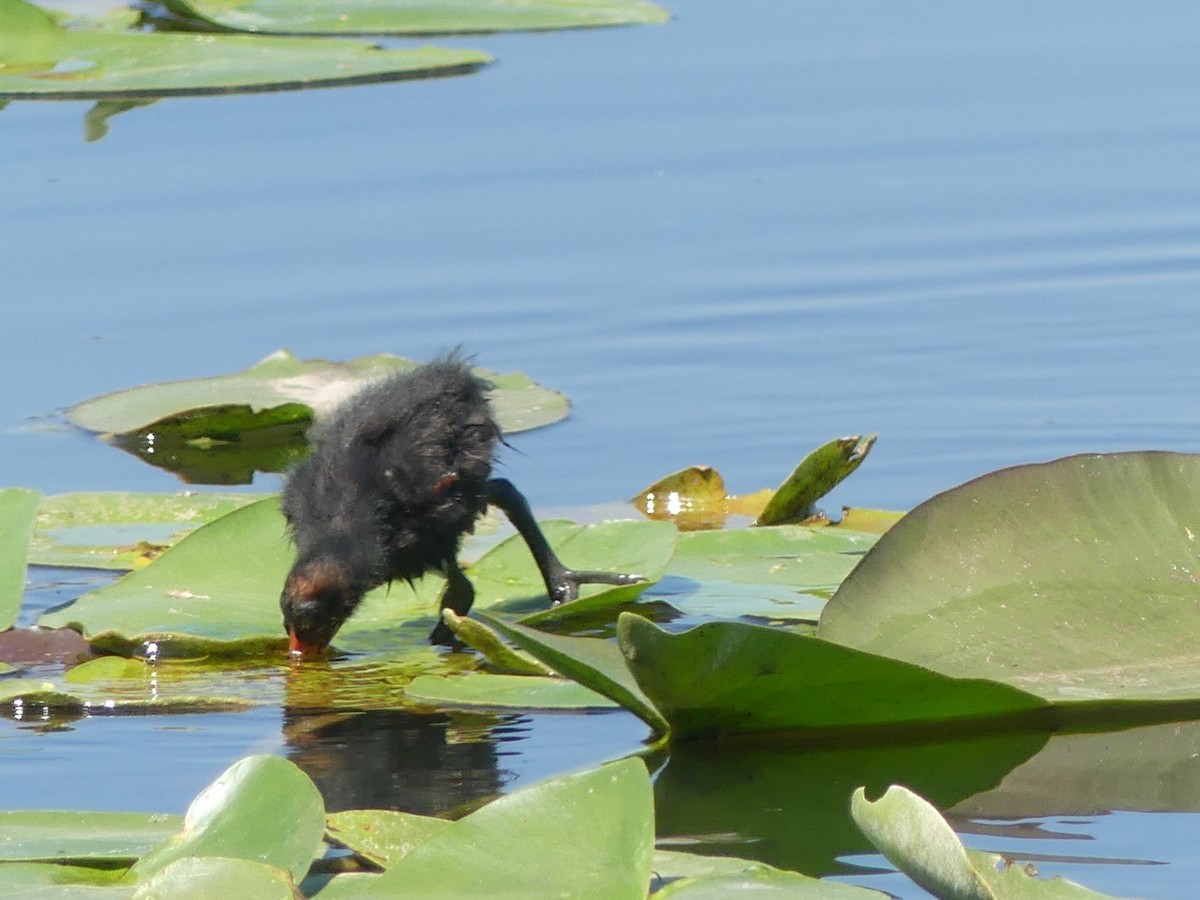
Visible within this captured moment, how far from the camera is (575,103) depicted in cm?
950

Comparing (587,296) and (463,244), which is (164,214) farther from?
(587,296)

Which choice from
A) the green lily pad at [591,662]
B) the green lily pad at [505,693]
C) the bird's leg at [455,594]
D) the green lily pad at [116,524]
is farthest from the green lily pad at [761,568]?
the green lily pad at [116,524]

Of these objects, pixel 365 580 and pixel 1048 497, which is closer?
pixel 1048 497

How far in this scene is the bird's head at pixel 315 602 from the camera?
454cm

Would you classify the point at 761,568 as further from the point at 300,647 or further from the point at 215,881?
the point at 215,881

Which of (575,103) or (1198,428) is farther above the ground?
(575,103)

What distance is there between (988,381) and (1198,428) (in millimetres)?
769

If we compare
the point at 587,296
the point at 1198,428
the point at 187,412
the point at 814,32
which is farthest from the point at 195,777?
the point at 814,32

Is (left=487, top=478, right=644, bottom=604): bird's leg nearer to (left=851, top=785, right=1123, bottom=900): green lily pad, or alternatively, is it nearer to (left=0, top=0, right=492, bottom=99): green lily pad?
(left=851, top=785, right=1123, bottom=900): green lily pad

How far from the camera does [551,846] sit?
113 inches

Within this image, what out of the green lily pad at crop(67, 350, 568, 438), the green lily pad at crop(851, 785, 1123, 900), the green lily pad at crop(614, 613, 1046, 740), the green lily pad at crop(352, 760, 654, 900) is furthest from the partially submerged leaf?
the green lily pad at crop(67, 350, 568, 438)

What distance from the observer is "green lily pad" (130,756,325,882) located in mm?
2998

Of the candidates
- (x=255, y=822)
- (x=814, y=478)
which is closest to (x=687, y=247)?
(x=814, y=478)

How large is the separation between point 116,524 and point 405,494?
0.92 m
